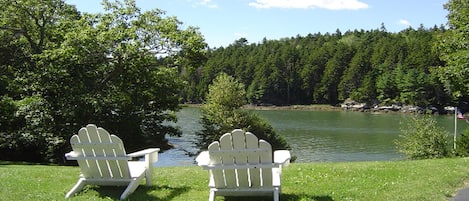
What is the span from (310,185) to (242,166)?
1.83 metres

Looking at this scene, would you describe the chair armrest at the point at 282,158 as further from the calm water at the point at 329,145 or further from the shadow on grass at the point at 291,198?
the calm water at the point at 329,145

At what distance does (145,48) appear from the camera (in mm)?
21797

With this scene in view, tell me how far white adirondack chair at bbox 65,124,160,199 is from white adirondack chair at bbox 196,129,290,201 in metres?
1.20

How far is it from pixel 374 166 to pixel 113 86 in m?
16.1

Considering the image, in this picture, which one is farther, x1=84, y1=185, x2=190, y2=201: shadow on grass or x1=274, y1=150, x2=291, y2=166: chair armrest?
x1=84, y1=185, x2=190, y2=201: shadow on grass

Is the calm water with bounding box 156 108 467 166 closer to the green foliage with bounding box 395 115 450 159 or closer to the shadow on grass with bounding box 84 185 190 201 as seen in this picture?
the green foliage with bounding box 395 115 450 159

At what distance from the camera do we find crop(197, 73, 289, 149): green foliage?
3381cm

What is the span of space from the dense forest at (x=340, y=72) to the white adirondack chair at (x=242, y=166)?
9731cm

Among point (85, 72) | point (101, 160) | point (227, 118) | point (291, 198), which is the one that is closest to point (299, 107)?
point (227, 118)

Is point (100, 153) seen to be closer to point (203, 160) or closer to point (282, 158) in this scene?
point (203, 160)

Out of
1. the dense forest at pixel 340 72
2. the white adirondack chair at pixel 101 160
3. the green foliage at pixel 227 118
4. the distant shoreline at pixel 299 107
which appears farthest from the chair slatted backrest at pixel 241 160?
the distant shoreline at pixel 299 107

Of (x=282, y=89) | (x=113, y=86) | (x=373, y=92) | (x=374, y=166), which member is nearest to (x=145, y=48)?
(x=113, y=86)

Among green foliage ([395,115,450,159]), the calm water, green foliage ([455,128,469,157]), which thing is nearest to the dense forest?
the calm water

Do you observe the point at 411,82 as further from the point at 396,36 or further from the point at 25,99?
the point at 25,99
